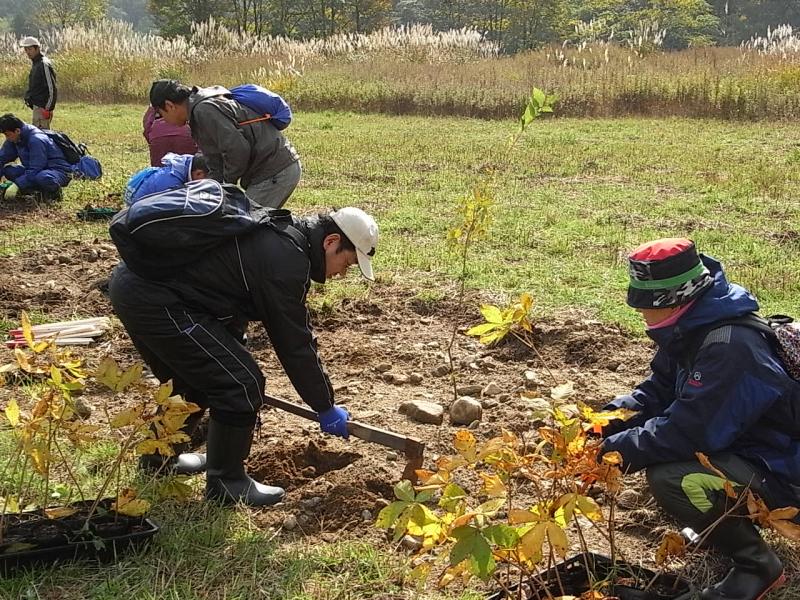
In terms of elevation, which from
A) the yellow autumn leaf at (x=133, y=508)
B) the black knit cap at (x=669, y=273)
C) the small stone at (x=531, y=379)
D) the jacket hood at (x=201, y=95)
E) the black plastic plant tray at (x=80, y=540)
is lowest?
the small stone at (x=531, y=379)

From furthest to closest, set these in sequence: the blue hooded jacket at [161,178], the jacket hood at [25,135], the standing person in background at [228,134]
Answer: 1. the jacket hood at [25,135]
2. the standing person in background at [228,134]
3. the blue hooded jacket at [161,178]

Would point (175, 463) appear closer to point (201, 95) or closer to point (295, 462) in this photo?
point (295, 462)

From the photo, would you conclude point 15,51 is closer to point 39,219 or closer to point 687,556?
point 39,219

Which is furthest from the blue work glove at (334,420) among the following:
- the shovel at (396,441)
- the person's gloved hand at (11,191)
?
the person's gloved hand at (11,191)

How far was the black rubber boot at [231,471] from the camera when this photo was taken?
333 centimetres

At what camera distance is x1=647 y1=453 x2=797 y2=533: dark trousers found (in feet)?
8.54

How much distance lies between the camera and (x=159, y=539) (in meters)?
3.01

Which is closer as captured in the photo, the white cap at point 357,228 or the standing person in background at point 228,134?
the white cap at point 357,228

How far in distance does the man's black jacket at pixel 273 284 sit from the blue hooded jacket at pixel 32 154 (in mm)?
6807

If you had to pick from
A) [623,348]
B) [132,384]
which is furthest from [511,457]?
[623,348]

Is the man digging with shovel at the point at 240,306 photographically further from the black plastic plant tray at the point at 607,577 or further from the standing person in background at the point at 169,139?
the standing person in background at the point at 169,139

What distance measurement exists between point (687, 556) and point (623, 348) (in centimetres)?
198

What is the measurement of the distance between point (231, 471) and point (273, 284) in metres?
0.82

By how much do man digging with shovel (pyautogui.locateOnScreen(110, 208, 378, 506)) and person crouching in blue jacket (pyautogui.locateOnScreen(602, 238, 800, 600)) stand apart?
1.12 meters
